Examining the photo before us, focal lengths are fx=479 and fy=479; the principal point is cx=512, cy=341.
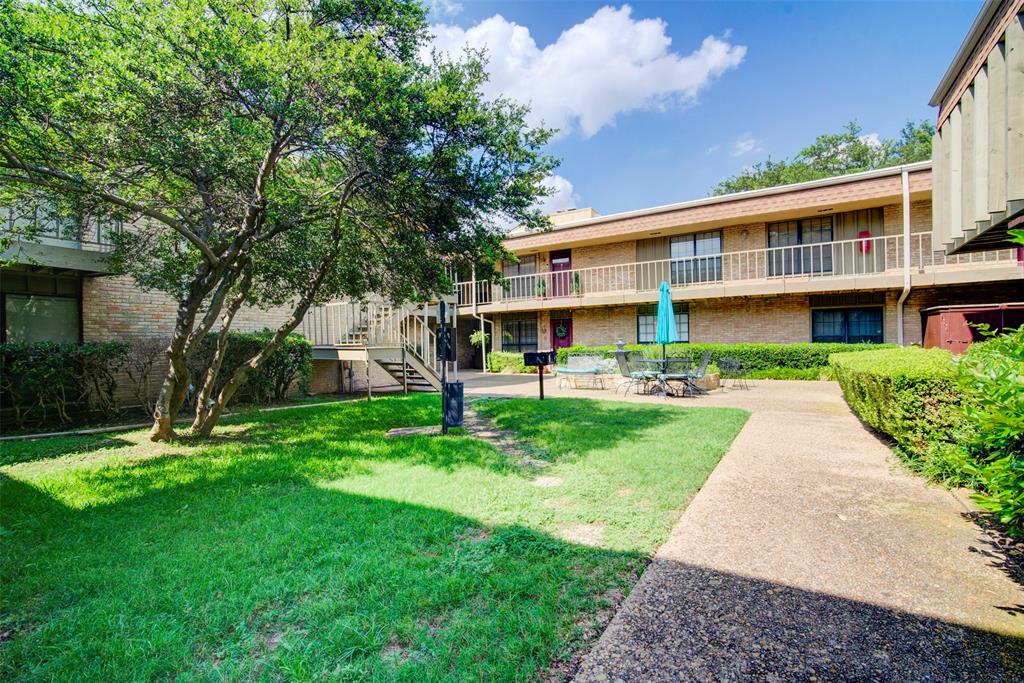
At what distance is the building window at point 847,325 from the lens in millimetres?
16328

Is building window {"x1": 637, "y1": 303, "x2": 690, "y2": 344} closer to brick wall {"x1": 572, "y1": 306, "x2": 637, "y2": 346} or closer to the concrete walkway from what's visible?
brick wall {"x1": 572, "y1": 306, "x2": 637, "y2": 346}

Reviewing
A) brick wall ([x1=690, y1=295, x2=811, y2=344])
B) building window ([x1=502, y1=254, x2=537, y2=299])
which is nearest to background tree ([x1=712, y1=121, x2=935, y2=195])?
brick wall ([x1=690, y1=295, x2=811, y2=344])

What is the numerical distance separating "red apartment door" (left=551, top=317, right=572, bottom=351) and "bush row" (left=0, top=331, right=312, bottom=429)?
13192 millimetres

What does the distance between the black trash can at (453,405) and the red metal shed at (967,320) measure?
1133 centimetres

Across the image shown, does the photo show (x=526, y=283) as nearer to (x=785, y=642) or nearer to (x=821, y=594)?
(x=821, y=594)

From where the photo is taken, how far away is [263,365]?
38.4ft

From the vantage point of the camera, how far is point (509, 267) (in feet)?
82.5

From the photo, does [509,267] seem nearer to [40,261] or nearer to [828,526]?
[40,261]

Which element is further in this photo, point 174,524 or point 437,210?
point 437,210

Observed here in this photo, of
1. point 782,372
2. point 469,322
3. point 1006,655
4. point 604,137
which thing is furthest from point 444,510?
point 469,322

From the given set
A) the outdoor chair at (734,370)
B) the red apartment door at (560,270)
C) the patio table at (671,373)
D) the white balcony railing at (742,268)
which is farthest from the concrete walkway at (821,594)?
the red apartment door at (560,270)

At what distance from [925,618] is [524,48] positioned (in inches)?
415

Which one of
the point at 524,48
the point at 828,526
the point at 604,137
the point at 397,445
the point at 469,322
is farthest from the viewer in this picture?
the point at 469,322

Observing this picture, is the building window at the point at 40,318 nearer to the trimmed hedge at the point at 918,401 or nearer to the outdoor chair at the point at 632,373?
the outdoor chair at the point at 632,373
